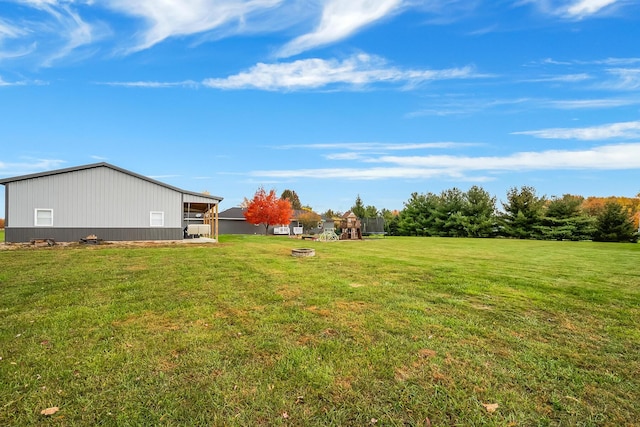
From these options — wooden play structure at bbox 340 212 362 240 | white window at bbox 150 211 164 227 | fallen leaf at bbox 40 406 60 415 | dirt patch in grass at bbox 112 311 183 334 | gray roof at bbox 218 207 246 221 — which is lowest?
fallen leaf at bbox 40 406 60 415

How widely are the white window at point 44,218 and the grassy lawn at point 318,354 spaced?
1237 cm

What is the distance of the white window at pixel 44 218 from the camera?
624 inches

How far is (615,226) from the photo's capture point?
2614 cm

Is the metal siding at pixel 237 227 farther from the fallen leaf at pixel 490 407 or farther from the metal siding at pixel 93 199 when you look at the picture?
the fallen leaf at pixel 490 407

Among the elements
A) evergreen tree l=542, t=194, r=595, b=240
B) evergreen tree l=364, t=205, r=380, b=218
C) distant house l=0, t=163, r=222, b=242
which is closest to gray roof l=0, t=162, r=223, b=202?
distant house l=0, t=163, r=222, b=242

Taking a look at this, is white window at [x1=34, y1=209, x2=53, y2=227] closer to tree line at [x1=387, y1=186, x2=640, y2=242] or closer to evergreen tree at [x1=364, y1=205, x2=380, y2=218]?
evergreen tree at [x1=364, y1=205, x2=380, y2=218]

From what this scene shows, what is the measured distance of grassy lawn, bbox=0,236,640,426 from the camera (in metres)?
2.33

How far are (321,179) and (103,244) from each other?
2343 centimetres

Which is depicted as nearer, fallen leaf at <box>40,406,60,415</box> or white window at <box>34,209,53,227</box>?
fallen leaf at <box>40,406,60,415</box>

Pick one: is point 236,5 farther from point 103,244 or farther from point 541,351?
point 541,351

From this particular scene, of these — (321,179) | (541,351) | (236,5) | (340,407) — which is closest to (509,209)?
(321,179)

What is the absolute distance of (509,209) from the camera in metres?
31.7

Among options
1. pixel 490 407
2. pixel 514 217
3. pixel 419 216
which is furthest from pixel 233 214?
pixel 490 407

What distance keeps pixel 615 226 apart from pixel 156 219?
3408 centimetres
